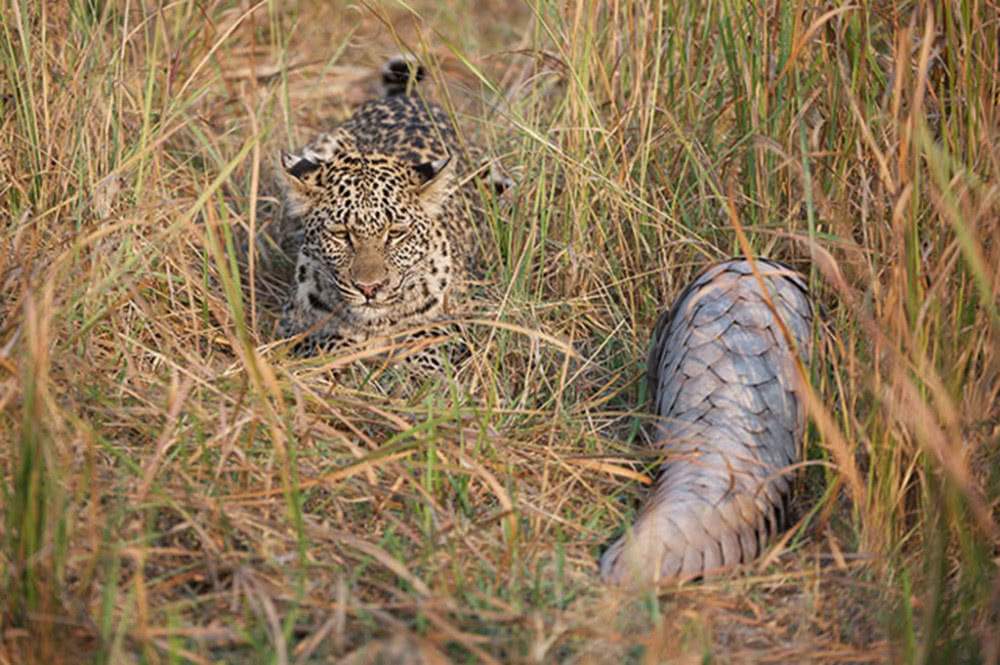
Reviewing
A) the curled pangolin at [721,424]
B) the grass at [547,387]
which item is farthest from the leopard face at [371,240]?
the curled pangolin at [721,424]

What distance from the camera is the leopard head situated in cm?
466

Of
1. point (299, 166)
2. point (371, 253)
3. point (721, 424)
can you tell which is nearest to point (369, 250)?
point (371, 253)

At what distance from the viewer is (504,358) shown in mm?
4211

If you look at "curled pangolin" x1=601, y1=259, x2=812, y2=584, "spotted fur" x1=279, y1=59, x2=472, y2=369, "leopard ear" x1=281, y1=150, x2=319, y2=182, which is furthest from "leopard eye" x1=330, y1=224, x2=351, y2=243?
"curled pangolin" x1=601, y1=259, x2=812, y2=584

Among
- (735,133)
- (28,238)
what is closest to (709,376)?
(735,133)

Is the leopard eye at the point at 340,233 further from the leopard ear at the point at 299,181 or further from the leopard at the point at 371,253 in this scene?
the leopard ear at the point at 299,181

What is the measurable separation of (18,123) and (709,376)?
93.3 inches

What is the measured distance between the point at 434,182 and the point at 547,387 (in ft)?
3.41

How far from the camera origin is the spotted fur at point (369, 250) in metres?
4.67

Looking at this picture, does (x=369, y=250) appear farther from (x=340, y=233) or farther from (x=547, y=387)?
(x=547, y=387)

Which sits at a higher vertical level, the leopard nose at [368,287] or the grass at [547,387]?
the grass at [547,387]

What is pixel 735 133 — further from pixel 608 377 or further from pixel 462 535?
pixel 462 535

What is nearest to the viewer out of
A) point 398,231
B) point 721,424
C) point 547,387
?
point 721,424

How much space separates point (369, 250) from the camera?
15.2 feet
